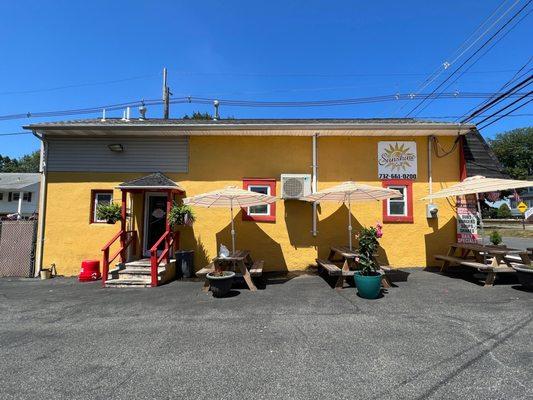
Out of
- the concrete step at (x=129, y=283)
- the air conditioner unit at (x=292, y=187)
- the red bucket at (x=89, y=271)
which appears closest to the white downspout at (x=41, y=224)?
the red bucket at (x=89, y=271)

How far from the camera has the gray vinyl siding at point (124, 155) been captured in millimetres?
9789

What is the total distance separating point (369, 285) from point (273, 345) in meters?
2.80

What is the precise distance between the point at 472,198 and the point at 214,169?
796 centimetres

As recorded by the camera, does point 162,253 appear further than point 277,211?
No

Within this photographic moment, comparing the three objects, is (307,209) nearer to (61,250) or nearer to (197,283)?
(197,283)

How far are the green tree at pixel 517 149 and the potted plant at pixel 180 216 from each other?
63.7 m

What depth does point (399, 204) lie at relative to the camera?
9.72 m

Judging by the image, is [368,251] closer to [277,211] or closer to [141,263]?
[277,211]

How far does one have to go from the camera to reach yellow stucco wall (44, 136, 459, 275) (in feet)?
31.3

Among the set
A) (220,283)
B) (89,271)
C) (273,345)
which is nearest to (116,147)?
(89,271)

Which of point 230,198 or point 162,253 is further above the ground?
point 230,198

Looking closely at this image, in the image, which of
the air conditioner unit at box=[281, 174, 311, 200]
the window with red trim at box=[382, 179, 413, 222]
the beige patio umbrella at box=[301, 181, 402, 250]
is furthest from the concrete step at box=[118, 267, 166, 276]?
the window with red trim at box=[382, 179, 413, 222]

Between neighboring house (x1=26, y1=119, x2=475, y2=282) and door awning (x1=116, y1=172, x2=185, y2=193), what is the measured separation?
127mm

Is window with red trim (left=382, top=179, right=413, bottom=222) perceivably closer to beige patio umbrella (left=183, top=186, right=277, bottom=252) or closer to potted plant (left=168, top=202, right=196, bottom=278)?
beige patio umbrella (left=183, top=186, right=277, bottom=252)
